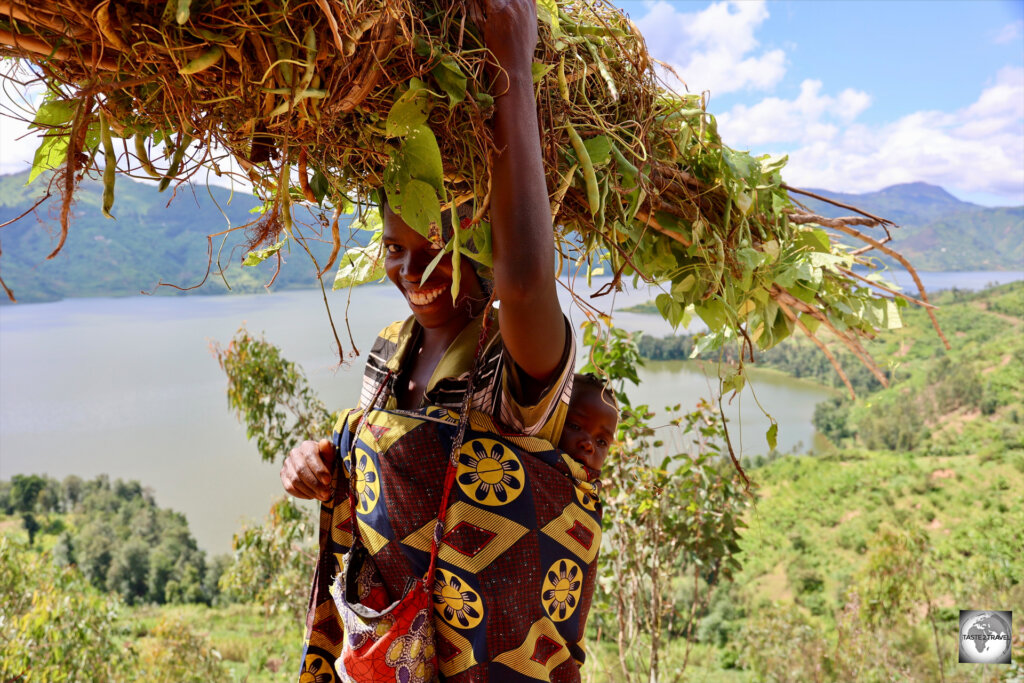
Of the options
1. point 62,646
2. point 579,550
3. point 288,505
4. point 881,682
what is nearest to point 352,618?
point 579,550

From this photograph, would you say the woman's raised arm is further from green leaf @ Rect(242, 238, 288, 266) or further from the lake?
the lake

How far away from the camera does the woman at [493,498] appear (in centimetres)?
108

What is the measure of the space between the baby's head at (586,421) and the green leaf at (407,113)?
0.61 meters

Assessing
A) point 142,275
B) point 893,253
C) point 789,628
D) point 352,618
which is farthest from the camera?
point 142,275

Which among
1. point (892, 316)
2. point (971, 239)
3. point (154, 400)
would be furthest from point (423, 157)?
point (971, 239)

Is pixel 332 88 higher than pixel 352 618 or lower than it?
higher

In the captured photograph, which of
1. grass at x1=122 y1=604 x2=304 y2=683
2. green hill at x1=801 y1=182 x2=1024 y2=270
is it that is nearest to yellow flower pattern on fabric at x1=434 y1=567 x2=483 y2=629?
Result: grass at x1=122 y1=604 x2=304 y2=683

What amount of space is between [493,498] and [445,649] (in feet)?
0.95

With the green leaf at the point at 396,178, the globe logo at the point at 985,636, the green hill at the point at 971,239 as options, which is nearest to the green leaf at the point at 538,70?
the green leaf at the point at 396,178

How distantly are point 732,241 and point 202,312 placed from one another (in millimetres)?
45205

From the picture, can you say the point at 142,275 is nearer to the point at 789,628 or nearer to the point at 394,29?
the point at 789,628

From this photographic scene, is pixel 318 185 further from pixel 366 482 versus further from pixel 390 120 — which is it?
pixel 366 482

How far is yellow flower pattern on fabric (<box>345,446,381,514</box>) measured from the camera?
48.3 inches

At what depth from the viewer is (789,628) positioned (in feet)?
22.6
